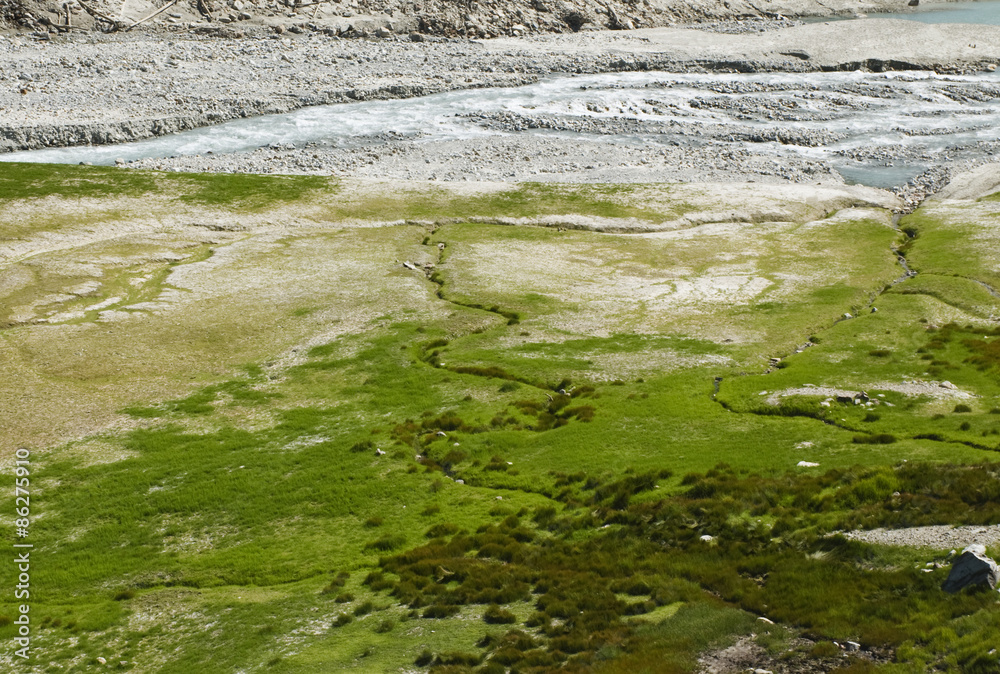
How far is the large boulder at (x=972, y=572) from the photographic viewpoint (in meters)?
23.5

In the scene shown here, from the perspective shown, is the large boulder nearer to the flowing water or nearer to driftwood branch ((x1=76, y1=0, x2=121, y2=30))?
the flowing water

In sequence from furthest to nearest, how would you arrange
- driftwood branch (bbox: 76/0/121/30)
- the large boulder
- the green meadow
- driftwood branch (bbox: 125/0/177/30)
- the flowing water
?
1. driftwood branch (bbox: 125/0/177/30)
2. driftwood branch (bbox: 76/0/121/30)
3. the flowing water
4. the green meadow
5. the large boulder

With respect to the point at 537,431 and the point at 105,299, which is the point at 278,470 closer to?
the point at 537,431

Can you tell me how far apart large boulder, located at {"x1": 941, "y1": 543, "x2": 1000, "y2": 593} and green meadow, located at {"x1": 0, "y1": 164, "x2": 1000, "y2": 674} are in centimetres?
43

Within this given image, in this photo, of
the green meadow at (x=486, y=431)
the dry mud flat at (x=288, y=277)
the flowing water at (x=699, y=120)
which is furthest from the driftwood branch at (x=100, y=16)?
the dry mud flat at (x=288, y=277)

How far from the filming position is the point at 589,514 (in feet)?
107

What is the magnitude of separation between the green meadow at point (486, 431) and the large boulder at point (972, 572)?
435 millimetres

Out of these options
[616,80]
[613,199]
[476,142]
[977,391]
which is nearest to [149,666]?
[977,391]

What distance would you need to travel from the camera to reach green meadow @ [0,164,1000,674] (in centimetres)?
2550

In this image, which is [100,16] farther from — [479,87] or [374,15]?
[479,87]

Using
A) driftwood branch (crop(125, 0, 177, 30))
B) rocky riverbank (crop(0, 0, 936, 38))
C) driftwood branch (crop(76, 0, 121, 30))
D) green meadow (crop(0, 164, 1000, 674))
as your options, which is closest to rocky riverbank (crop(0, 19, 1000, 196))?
rocky riverbank (crop(0, 0, 936, 38))

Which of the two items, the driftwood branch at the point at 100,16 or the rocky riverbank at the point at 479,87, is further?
the driftwood branch at the point at 100,16

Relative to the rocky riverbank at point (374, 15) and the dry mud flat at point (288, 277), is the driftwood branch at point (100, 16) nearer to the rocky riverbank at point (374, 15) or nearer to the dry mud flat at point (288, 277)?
the rocky riverbank at point (374, 15)

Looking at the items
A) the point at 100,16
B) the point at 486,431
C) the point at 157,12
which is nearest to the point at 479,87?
the point at 157,12
